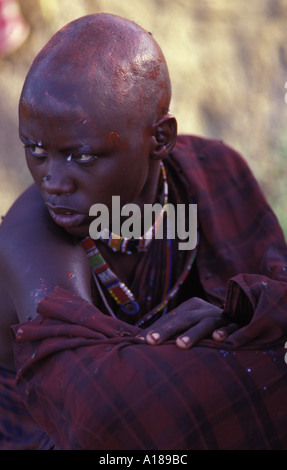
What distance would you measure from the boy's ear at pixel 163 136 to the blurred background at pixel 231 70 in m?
2.66

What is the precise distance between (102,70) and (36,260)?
0.58 meters

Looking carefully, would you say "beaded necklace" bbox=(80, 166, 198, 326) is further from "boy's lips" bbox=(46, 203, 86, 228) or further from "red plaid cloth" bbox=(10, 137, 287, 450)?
"red plaid cloth" bbox=(10, 137, 287, 450)

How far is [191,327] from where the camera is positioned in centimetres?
196

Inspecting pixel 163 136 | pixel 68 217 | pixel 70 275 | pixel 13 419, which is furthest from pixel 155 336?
pixel 13 419

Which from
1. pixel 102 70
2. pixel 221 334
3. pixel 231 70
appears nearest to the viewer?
pixel 221 334

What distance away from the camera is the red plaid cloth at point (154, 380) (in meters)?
1.76

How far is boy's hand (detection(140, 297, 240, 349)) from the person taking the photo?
1.87 metres

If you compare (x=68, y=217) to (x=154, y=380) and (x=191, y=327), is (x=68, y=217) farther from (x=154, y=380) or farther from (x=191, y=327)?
(x=154, y=380)

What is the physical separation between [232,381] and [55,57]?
102cm

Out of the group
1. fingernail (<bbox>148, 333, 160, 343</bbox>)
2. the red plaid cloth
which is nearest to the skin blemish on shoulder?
the red plaid cloth

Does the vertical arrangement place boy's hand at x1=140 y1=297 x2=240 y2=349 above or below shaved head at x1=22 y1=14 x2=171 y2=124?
below

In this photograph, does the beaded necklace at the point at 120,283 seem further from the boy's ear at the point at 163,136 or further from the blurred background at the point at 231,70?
the blurred background at the point at 231,70

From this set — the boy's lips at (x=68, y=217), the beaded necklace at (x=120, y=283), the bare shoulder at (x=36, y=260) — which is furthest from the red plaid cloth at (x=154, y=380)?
the beaded necklace at (x=120, y=283)

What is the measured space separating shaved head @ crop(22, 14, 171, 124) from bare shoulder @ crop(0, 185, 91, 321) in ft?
1.33
